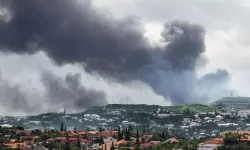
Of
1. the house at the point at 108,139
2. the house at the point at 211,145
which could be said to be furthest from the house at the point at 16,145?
the house at the point at 211,145

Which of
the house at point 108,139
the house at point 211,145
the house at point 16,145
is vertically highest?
the house at point 108,139

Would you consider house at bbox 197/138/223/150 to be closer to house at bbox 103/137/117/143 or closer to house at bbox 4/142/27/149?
house at bbox 103/137/117/143

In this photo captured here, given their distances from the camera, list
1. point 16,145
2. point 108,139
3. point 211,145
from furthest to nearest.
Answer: point 108,139 < point 211,145 < point 16,145

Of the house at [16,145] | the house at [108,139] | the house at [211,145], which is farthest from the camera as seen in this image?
the house at [108,139]

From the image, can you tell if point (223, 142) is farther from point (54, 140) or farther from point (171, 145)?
point (54, 140)

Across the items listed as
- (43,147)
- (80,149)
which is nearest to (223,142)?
(80,149)

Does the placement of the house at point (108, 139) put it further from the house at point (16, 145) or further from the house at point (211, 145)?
the house at point (211, 145)

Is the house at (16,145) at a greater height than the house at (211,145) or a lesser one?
greater

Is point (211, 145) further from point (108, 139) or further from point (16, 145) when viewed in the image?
point (16, 145)

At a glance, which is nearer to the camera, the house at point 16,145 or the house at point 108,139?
the house at point 16,145

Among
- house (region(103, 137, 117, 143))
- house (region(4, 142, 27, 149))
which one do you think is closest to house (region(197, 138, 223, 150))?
house (region(103, 137, 117, 143))

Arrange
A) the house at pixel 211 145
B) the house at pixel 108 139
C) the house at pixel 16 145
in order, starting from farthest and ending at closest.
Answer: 1. the house at pixel 108 139
2. the house at pixel 211 145
3. the house at pixel 16 145

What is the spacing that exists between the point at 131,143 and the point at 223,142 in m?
21.6

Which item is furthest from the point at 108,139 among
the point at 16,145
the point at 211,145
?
the point at 211,145
